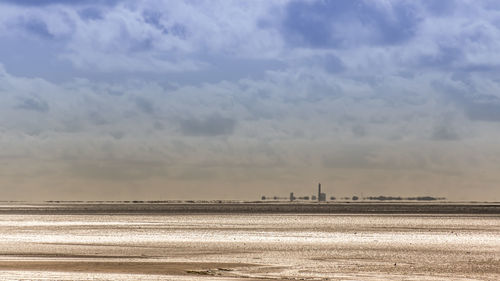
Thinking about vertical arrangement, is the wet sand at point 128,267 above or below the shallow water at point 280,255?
below

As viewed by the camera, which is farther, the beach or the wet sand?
the wet sand

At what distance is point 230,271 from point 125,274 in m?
4.65

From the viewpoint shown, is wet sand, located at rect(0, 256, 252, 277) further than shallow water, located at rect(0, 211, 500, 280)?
Yes

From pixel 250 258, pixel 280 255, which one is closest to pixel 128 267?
pixel 250 258

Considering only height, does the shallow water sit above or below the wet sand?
above

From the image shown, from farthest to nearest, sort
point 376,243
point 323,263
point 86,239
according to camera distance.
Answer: point 86,239
point 376,243
point 323,263

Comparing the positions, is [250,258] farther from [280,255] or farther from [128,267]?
[128,267]

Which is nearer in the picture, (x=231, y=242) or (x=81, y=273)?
(x=81, y=273)

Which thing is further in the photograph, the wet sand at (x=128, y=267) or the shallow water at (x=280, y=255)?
the wet sand at (x=128, y=267)

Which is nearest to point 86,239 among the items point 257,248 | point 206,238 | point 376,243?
point 206,238

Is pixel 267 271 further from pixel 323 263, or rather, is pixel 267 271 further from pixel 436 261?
pixel 436 261

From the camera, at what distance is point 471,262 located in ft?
147

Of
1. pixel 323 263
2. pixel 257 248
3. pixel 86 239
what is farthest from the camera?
pixel 86 239

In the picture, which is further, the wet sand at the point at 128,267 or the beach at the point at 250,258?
the wet sand at the point at 128,267
